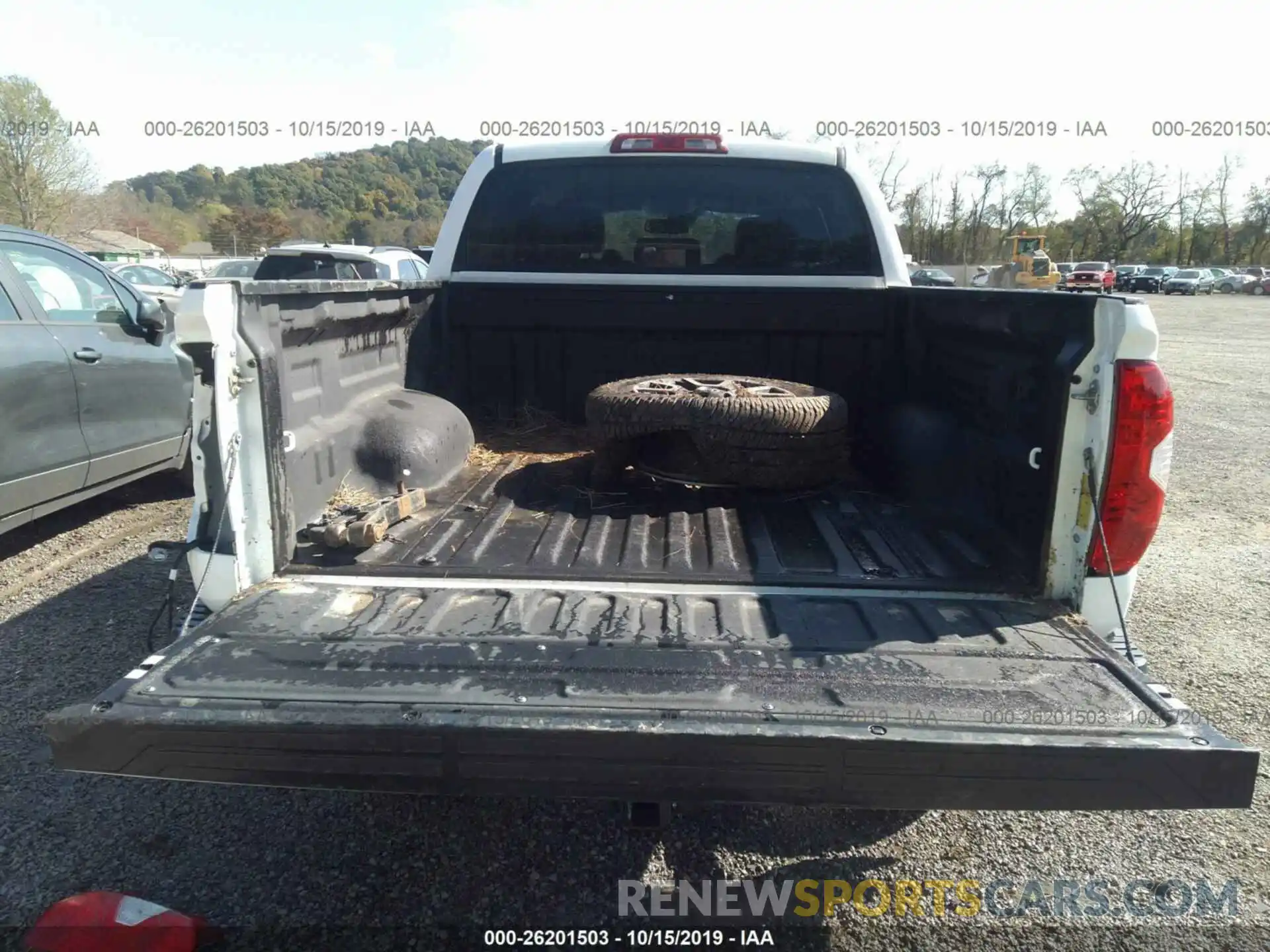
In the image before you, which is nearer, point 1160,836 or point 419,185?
point 1160,836

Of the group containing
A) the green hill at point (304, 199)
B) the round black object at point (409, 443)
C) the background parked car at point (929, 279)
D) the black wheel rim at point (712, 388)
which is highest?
the green hill at point (304, 199)

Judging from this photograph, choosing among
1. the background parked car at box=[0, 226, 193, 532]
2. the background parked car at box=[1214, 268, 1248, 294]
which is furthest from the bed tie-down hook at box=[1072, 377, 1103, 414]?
the background parked car at box=[1214, 268, 1248, 294]

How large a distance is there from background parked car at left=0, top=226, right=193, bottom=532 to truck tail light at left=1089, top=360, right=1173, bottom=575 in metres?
4.21

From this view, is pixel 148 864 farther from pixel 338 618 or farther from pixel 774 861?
pixel 774 861

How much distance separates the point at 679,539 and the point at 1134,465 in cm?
131

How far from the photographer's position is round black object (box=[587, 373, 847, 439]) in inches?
123

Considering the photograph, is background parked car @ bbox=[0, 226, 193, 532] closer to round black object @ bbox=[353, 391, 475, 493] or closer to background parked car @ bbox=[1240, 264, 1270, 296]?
round black object @ bbox=[353, 391, 475, 493]

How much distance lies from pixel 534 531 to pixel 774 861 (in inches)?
49.8

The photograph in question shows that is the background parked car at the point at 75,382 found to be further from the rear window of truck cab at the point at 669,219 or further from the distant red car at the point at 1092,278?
the distant red car at the point at 1092,278

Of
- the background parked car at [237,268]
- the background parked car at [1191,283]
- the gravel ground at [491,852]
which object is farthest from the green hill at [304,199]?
the gravel ground at [491,852]

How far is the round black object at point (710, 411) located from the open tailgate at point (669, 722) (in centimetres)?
121

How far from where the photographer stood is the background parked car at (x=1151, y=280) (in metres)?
56.7

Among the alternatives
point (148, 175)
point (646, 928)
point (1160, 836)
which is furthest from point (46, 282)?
point (148, 175)

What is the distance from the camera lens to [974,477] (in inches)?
112
